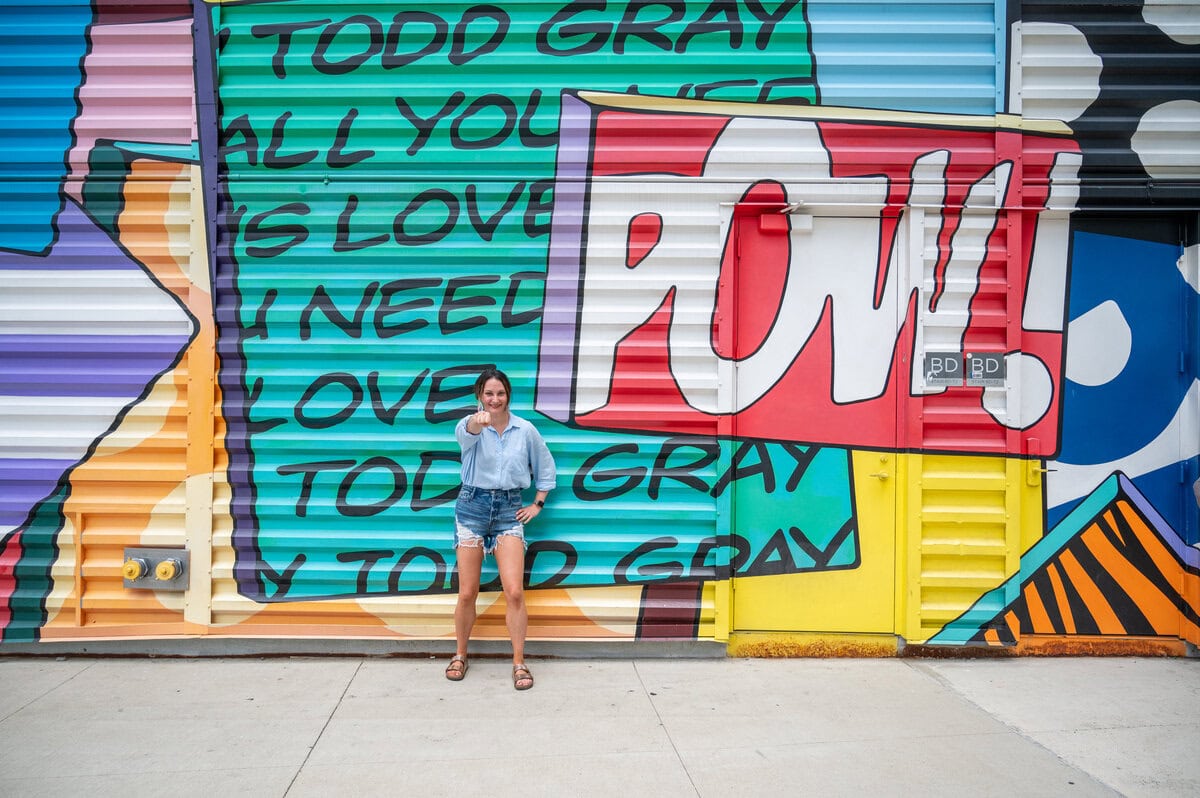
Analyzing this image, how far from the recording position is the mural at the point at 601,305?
16.0 feet

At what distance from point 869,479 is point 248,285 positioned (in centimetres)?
437

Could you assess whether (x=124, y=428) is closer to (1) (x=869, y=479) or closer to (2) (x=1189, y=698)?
(1) (x=869, y=479)

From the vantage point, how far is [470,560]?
4.48 m

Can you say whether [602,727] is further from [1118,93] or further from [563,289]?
[1118,93]

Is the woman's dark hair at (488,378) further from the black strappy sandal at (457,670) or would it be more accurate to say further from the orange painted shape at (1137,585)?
the orange painted shape at (1137,585)

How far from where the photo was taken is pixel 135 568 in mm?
4766

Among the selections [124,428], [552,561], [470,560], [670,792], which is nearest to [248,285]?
[124,428]

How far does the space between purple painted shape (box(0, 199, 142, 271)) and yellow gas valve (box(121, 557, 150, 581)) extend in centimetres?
195

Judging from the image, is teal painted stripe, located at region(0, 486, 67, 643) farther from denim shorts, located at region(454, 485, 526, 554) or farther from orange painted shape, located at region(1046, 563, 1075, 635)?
orange painted shape, located at region(1046, 563, 1075, 635)

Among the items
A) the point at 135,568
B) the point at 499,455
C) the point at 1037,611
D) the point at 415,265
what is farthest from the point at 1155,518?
the point at 135,568

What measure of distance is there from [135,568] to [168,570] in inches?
8.7

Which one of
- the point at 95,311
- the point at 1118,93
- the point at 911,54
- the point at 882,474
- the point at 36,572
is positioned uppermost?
the point at 911,54

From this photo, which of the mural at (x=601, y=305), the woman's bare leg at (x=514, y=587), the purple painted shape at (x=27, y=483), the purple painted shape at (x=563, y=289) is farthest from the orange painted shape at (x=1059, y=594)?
the purple painted shape at (x=27, y=483)

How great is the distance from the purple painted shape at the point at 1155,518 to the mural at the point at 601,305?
0.07 feet
